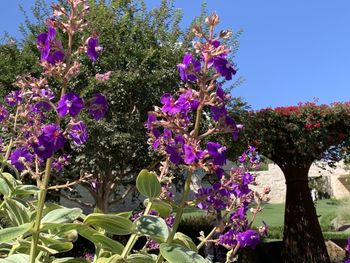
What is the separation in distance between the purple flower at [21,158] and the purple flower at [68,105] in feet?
2.00

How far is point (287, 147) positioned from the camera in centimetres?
1148

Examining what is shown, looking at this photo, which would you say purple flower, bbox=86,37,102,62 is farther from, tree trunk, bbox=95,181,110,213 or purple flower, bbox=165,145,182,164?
tree trunk, bbox=95,181,110,213

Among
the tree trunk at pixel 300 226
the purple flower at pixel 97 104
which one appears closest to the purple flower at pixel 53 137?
the purple flower at pixel 97 104

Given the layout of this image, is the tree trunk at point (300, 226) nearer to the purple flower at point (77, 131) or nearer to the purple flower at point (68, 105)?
the purple flower at point (77, 131)

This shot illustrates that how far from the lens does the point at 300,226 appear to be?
11.4m

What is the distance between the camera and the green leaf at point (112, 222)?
1.65 metres

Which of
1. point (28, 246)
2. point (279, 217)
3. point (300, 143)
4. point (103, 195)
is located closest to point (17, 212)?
point (28, 246)

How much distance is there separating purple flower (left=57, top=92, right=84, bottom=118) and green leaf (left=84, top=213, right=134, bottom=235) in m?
0.33

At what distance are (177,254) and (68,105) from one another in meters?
0.57

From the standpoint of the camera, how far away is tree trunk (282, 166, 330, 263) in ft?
36.8

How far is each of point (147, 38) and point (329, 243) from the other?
24.8 feet

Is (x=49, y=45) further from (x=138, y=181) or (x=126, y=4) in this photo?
(x=126, y=4)

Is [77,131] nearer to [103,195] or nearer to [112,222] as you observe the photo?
[112,222]

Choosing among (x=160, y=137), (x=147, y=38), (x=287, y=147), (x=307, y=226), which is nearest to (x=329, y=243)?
(x=307, y=226)
